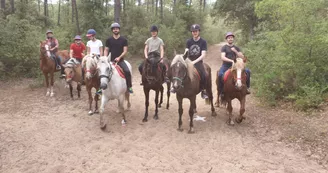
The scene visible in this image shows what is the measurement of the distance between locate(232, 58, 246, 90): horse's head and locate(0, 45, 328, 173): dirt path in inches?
51.1

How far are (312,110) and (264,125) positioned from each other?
1.43 meters

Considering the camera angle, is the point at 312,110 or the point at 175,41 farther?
the point at 175,41

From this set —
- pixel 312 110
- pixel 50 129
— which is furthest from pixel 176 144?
pixel 312 110

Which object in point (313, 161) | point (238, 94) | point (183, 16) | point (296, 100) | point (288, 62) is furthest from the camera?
point (183, 16)

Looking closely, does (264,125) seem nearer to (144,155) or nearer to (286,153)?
(286,153)

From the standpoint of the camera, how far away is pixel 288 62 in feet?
25.6

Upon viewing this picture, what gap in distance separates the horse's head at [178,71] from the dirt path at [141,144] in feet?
4.61

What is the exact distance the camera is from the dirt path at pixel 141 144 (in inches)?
185

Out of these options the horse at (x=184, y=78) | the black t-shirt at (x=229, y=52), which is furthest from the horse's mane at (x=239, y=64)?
the horse at (x=184, y=78)

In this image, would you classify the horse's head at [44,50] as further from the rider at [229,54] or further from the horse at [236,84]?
the horse at [236,84]

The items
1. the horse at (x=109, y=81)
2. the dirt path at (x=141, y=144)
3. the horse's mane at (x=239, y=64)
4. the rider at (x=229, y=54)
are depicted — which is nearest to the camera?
the dirt path at (x=141, y=144)

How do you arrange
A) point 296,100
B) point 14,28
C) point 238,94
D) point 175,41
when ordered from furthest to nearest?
point 175,41 → point 14,28 → point 296,100 → point 238,94

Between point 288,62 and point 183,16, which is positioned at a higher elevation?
point 183,16

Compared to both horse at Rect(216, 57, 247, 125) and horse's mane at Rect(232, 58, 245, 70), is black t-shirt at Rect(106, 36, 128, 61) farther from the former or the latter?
horse's mane at Rect(232, 58, 245, 70)
